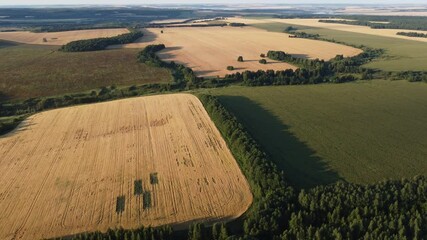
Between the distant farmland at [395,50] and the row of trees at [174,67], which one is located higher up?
the row of trees at [174,67]

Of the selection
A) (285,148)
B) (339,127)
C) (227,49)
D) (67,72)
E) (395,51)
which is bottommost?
(395,51)

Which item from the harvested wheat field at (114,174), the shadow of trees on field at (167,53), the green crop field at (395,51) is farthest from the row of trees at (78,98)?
the green crop field at (395,51)

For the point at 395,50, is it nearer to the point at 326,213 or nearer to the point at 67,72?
the point at 67,72

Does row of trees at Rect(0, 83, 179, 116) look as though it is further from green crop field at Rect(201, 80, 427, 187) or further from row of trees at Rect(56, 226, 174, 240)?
row of trees at Rect(56, 226, 174, 240)

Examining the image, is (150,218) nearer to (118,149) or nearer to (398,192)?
(118,149)

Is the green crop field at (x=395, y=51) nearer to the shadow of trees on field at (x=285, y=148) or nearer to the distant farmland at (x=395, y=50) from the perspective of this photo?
the distant farmland at (x=395, y=50)

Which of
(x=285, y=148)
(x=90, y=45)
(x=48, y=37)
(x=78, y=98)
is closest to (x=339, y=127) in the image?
(x=285, y=148)

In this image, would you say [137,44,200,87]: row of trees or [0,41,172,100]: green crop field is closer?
[0,41,172,100]: green crop field

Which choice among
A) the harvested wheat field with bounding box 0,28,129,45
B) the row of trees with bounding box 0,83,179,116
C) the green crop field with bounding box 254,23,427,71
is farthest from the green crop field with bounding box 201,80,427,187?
the harvested wheat field with bounding box 0,28,129,45
